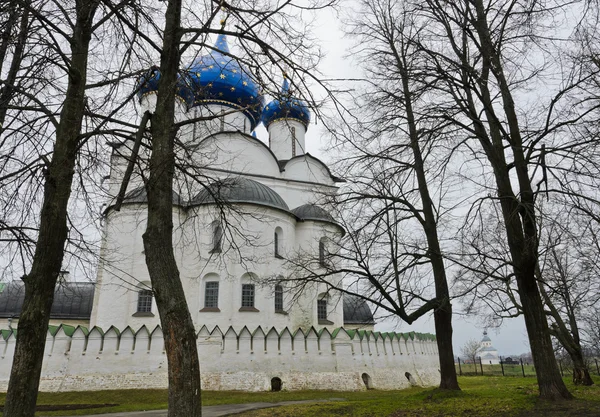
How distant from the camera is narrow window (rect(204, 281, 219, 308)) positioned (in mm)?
19672

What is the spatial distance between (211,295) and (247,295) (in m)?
1.57

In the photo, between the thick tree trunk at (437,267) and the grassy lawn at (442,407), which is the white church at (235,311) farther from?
the grassy lawn at (442,407)

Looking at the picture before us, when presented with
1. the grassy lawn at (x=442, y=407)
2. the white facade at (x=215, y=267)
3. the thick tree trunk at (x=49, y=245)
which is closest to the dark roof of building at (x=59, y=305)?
the white facade at (x=215, y=267)

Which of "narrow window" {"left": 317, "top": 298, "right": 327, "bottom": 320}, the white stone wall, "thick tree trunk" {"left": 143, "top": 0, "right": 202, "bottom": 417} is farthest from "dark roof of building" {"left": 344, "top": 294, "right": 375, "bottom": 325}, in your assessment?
"thick tree trunk" {"left": 143, "top": 0, "right": 202, "bottom": 417}

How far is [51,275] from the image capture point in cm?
543

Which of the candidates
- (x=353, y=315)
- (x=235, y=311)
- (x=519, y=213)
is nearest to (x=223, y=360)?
(x=235, y=311)

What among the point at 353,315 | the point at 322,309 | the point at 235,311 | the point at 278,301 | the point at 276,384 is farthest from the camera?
the point at 353,315

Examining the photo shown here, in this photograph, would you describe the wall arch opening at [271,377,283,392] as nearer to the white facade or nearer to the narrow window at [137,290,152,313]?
the white facade

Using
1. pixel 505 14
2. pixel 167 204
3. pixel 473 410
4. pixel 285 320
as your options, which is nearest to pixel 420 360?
pixel 285 320

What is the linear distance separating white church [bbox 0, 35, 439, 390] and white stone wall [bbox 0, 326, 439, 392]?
0.04 m

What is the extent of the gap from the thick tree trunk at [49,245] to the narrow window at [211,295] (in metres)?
14.4

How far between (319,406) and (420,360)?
13.2 meters

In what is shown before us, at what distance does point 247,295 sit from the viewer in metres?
20.1

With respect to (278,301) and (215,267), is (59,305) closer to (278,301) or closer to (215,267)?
(215,267)
